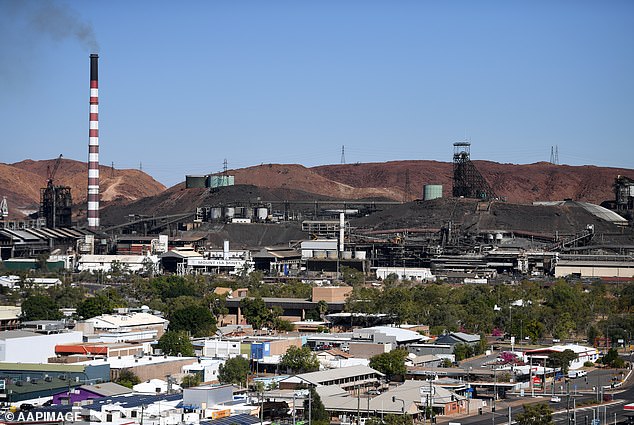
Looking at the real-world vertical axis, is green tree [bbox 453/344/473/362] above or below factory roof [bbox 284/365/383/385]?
above

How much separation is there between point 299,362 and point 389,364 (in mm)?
2659

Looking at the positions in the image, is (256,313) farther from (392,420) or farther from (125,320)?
(392,420)

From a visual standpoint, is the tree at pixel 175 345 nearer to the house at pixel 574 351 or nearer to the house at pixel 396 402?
the house at pixel 396 402

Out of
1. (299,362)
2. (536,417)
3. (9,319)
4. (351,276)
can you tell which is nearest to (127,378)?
(299,362)

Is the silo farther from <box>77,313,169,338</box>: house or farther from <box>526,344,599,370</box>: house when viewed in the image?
<box>526,344,599,370</box>: house

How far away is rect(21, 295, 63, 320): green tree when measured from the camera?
52.5 metres

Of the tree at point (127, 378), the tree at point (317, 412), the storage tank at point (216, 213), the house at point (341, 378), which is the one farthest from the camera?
the storage tank at point (216, 213)

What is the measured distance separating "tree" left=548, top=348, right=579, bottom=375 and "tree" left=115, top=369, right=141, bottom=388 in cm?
1313

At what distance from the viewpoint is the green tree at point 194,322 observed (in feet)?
166

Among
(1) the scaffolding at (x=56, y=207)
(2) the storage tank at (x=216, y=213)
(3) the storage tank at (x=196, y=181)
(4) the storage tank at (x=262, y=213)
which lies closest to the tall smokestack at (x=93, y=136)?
(1) the scaffolding at (x=56, y=207)

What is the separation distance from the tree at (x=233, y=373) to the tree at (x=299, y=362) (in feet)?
8.09

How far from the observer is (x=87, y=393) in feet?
110

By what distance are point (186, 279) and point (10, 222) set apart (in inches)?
1275

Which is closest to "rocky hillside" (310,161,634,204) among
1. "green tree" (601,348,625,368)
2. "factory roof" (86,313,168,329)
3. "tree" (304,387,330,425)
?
"factory roof" (86,313,168,329)
